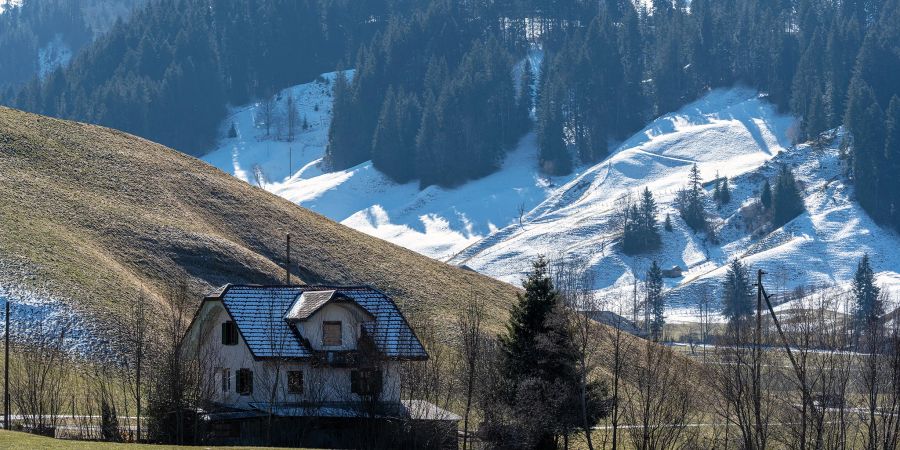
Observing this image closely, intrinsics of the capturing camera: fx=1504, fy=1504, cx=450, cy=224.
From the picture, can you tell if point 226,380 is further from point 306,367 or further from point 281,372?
point 306,367

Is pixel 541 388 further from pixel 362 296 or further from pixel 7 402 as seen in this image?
pixel 7 402

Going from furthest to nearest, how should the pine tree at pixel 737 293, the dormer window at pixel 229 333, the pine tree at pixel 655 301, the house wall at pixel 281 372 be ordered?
the pine tree at pixel 737 293, the pine tree at pixel 655 301, the dormer window at pixel 229 333, the house wall at pixel 281 372

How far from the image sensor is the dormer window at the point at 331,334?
242 ft

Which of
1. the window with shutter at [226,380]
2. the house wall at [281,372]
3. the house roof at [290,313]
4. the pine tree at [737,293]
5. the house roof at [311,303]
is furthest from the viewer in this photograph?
the pine tree at [737,293]

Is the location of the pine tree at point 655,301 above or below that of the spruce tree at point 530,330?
above

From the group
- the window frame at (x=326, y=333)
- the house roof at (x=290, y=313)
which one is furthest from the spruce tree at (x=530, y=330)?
the window frame at (x=326, y=333)

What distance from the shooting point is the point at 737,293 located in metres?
189

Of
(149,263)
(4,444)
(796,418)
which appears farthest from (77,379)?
(796,418)

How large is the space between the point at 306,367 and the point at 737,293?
408 feet

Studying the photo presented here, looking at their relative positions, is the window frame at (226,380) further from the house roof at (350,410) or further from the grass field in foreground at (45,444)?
the grass field in foreground at (45,444)

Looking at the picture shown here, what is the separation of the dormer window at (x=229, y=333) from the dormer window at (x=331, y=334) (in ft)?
14.6

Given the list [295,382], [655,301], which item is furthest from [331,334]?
[655,301]

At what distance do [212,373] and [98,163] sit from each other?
56884 millimetres

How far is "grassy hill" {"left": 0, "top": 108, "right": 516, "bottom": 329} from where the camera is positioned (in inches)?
3863
